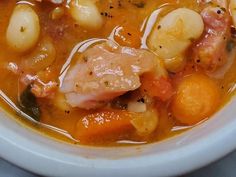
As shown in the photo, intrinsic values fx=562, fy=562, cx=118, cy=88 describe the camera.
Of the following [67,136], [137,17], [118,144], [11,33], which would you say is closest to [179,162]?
[118,144]

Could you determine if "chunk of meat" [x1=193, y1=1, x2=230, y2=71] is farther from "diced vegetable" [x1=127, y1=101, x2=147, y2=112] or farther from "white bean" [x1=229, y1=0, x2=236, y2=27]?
"diced vegetable" [x1=127, y1=101, x2=147, y2=112]

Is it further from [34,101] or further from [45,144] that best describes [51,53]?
[45,144]

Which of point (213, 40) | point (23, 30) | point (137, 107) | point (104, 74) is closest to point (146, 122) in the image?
point (137, 107)

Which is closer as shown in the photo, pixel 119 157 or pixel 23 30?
pixel 119 157

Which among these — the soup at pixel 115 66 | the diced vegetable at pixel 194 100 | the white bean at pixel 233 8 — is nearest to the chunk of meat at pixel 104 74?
the soup at pixel 115 66

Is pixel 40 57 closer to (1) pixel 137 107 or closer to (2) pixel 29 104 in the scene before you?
(2) pixel 29 104

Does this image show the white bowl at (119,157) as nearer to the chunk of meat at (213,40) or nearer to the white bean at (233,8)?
the chunk of meat at (213,40)

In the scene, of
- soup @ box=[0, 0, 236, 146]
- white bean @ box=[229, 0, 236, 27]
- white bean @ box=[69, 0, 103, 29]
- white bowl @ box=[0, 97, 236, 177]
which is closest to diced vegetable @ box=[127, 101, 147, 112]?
soup @ box=[0, 0, 236, 146]
